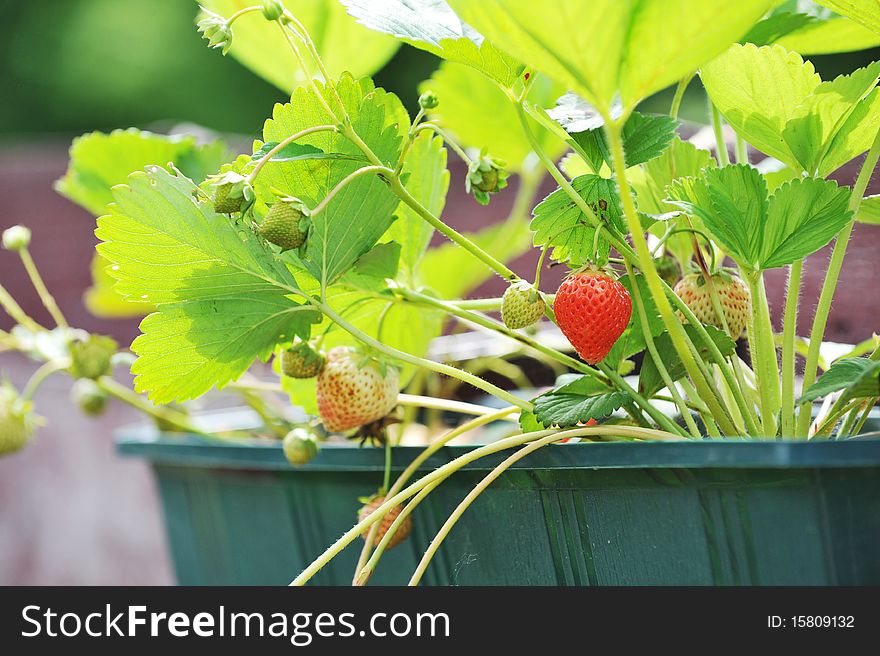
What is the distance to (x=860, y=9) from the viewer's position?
0.30 meters

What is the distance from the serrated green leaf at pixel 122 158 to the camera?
53cm

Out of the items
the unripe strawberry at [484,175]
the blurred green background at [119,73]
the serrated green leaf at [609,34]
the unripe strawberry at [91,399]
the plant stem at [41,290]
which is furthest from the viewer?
the blurred green background at [119,73]

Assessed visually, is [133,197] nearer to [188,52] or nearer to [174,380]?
[174,380]

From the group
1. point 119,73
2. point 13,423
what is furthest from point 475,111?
point 119,73

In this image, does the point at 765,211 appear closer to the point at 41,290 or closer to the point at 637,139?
the point at 637,139

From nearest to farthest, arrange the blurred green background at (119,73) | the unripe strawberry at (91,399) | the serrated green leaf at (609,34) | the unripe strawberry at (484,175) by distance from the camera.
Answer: the serrated green leaf at (609,34) < the unripe strawberry at (484,175) < the unripe strawberry at (91,399) < the blurred green background at (119,73)

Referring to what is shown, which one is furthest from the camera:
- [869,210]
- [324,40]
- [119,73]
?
[119,73]

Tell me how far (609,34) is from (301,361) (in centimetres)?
18

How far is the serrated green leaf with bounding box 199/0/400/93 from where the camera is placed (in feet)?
1.63

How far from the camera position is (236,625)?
323mm

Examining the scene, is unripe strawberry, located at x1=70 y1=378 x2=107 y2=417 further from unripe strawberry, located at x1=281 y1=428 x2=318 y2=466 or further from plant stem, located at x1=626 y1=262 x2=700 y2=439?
plant stem, located at x1=626 y1=262 x2=700 y2=439

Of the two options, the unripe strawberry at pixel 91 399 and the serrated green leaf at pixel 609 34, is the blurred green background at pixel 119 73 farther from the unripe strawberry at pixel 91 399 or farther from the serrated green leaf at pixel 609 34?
the serrated green leaf at pixel 609 34

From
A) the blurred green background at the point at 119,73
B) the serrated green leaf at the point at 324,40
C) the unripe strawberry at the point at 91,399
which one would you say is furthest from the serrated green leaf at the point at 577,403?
the blurred green background at the point at 119,73

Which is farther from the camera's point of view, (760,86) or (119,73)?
(119,73)
